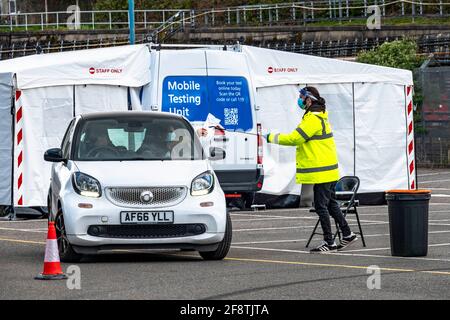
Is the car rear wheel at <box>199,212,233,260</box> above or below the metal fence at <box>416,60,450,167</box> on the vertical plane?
below

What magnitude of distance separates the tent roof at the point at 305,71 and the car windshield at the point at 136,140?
7.80 metres

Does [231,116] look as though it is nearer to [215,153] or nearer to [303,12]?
[215,153]

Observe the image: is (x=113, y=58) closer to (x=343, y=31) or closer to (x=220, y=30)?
(x=343, y=31)

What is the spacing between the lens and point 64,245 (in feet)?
51.9

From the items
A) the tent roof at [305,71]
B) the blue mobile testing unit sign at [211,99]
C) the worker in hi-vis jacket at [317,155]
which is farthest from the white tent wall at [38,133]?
the worker in hi-vis jacket at [317,155]

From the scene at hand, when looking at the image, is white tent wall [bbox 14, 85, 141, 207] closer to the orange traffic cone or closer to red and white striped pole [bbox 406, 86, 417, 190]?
red and white striped pole [bbox 406, 86, 417, 190]

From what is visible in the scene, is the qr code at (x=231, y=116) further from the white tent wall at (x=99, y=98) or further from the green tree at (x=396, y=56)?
the green tree at (x=396, y=56)

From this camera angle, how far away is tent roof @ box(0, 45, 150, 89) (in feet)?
77.8

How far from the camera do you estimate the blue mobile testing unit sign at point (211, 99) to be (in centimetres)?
2331

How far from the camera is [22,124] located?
2369cm

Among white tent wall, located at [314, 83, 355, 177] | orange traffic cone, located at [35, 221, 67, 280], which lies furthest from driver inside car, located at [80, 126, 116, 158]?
white tent wall, located at [314, 83, 355, 177]

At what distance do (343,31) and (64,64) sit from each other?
35.6 metres

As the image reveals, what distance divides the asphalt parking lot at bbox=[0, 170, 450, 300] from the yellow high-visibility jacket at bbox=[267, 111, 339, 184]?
899 millimetres

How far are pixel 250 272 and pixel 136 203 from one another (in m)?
1.71
